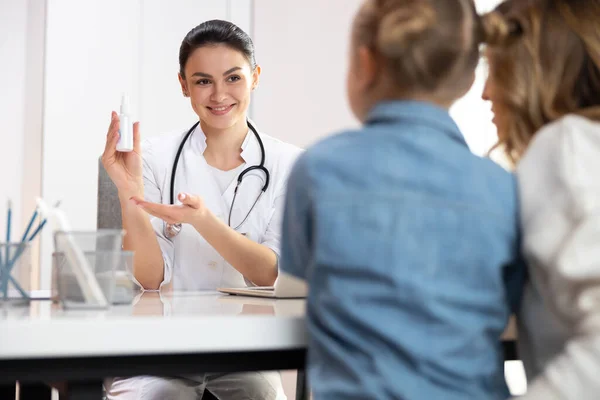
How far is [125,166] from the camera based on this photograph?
5.95ft

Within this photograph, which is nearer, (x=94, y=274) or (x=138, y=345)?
(x=138, y=345)

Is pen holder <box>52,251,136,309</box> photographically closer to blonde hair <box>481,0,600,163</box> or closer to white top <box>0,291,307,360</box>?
→ white top <box>0,291,307,360</box>

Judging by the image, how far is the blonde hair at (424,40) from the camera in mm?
795

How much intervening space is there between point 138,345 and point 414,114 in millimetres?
387

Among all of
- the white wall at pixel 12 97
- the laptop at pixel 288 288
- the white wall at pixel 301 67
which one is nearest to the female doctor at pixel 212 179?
the laptop at pixel 288 288

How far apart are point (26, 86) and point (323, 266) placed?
2.69 meters

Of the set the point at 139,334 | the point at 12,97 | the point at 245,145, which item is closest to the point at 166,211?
the point at 245,145

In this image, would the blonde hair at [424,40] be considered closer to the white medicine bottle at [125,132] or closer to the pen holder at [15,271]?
the pen holder at [15,271]

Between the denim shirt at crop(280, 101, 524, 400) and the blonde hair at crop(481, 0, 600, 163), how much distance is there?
17 cm

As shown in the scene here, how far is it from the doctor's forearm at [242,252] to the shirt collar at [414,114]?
0.96 metres

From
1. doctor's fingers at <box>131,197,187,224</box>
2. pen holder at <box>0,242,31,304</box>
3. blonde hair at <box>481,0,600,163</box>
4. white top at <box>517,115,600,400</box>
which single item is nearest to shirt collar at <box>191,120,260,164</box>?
doctor's fingers at <box>131,197,187,224</box>

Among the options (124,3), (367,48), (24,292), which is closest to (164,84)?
(124,3)

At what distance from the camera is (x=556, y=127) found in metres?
0.81

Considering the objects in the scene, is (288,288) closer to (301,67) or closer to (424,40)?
(424,40)
